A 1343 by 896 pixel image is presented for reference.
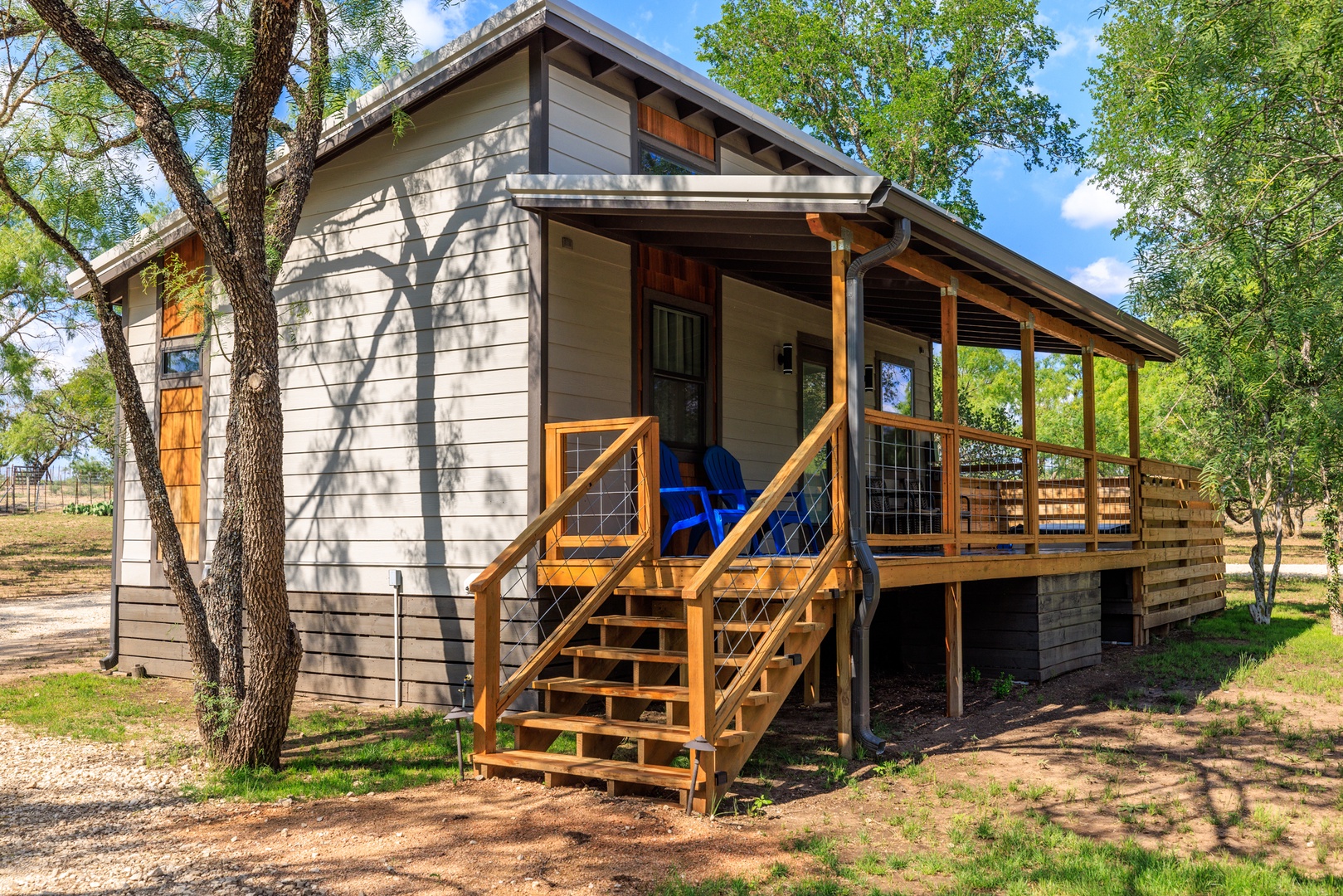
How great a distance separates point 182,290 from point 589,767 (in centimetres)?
637

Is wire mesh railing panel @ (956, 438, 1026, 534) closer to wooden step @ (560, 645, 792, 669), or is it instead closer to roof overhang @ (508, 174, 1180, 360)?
roof overhang @ (508, 174, 1180, 360)

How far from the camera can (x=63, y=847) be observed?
15.4 feet

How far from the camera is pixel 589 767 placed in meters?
5.31

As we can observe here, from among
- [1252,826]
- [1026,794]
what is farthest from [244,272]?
[1252,826]

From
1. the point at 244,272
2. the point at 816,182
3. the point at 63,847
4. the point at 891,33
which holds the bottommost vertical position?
the point at 63,847

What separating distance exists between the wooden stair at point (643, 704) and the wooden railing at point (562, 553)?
130 millimetres

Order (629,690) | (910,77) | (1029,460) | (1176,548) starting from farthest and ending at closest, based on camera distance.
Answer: (910,77), (1176,548), (1029,460), (629,690)

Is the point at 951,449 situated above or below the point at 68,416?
below

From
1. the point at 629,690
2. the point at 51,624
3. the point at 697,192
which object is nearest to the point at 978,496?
the point at 697,192

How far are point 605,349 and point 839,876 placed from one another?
4.46 m

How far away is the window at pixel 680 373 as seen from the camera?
27.3 ft

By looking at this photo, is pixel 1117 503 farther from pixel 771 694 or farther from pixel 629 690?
pixel 629 690

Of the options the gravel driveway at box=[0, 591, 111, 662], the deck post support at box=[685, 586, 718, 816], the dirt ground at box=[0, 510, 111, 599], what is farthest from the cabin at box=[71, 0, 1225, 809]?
the dirt ground at box=[0, 510, 111, 599]

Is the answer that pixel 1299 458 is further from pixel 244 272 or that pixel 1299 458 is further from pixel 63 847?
pixel 63 847
